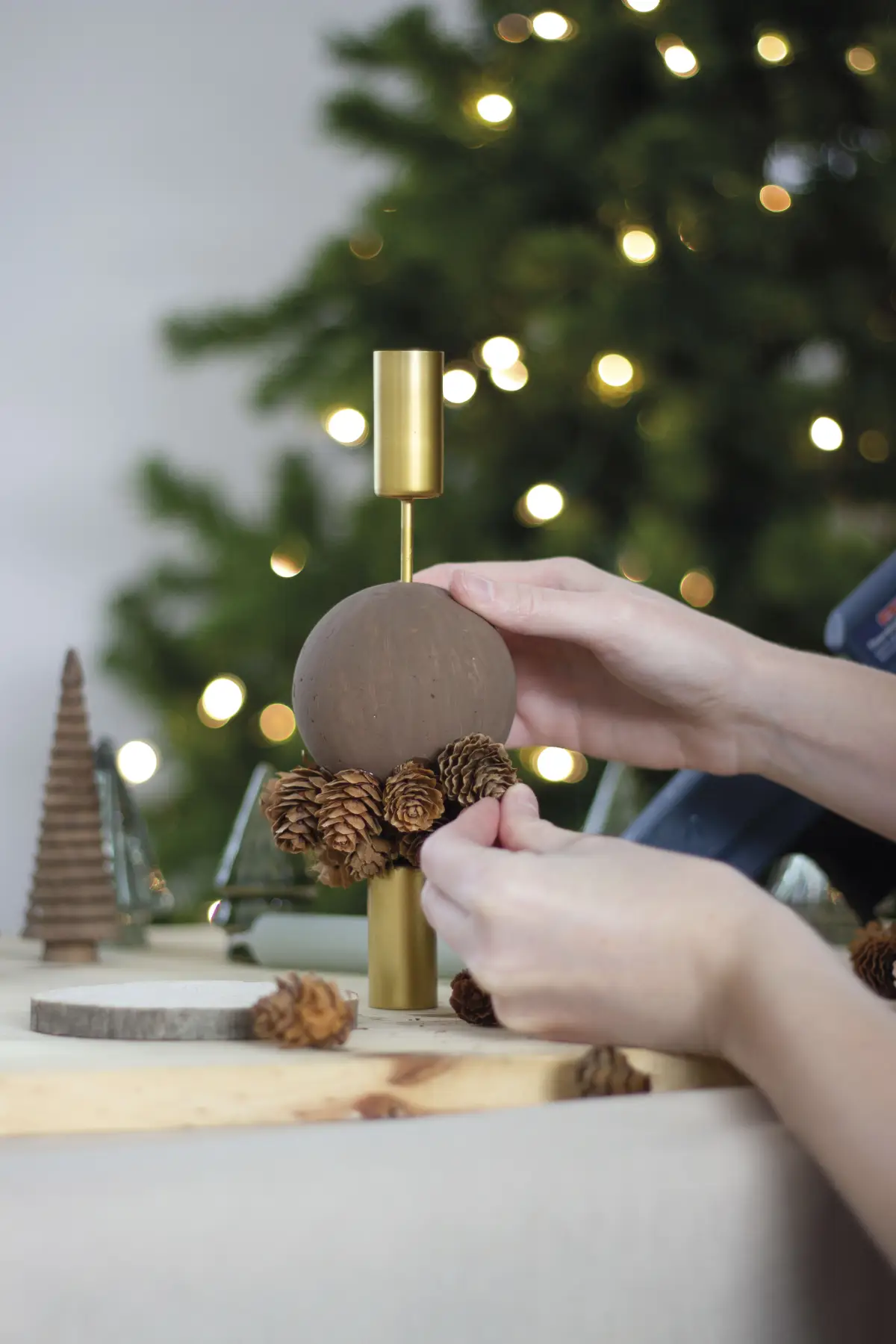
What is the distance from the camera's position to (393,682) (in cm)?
55

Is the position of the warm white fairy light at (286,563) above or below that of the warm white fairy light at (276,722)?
above

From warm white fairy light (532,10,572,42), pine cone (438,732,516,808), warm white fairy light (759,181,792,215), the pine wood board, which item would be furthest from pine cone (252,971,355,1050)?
warm white fairy light (532,10,572,42)

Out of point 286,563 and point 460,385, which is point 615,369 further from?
point 286,563

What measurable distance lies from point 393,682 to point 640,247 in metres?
1.18

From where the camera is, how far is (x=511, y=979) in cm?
45

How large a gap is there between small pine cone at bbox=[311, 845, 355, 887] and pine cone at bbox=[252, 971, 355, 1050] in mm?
95

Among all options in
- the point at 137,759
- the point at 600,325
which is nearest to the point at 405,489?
the point at 137,759

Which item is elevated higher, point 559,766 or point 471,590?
point 471,590

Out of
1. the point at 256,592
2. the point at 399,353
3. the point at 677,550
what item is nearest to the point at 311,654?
the point at 399,353

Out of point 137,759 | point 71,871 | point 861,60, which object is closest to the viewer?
point 71,871

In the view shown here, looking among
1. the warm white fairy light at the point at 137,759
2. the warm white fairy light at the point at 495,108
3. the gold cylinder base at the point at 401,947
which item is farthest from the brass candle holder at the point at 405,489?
the warm white fairy light at the point at 495,108

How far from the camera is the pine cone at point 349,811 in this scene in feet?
1.80

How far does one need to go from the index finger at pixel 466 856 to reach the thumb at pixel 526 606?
0.11 meters

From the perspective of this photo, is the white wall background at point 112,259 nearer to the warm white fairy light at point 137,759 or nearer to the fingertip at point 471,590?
the warm white fairy light at point 137,759
